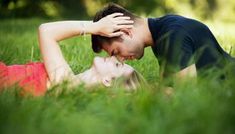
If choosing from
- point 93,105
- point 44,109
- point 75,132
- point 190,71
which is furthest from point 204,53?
point 75,132

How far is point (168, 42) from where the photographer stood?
3.55 m

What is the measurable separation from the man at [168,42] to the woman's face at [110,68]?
23 centimetres

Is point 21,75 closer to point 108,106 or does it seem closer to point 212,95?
point 108,106

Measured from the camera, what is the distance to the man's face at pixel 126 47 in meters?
3.67

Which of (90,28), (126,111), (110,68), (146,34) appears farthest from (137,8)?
(126,111)

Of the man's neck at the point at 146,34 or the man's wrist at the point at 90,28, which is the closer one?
the man's wrist at the point at 90,28

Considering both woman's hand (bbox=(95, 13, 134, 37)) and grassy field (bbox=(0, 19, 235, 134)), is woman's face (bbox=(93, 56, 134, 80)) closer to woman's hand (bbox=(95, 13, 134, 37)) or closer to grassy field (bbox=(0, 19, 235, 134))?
woman's hand (bbox=(95, 13, 134, 37))

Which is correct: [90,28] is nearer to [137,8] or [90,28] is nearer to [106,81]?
[106,81]

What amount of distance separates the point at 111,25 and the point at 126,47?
0.16 meters

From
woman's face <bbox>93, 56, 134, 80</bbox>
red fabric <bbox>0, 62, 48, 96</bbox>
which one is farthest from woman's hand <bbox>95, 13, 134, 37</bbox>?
red fabric <bbox>0, 62, 48, 96</bbox>

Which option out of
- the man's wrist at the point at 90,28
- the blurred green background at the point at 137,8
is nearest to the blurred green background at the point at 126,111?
the man's wrist at the point at 90,28

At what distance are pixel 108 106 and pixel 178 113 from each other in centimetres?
47

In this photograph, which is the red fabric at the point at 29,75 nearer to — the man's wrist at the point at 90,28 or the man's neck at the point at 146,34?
the man's wrist at the point at 90,28

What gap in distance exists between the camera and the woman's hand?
3668 millimetres
